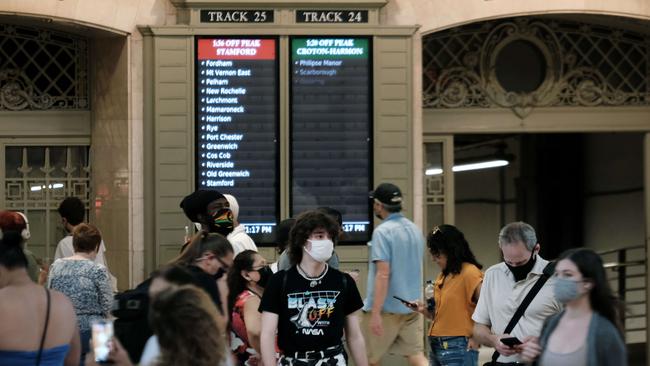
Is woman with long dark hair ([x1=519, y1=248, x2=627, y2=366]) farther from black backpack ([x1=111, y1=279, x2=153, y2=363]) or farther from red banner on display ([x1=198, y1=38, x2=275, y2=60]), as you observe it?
red banner on display ([x1=198, y1=38, x2=275, y2=60])

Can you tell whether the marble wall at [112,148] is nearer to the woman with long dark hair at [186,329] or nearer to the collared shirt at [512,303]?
the collared shirt at [512,303]

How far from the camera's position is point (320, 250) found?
840cm

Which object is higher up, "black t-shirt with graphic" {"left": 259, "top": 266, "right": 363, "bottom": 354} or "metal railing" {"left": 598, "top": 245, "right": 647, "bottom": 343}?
"black t-shirt with graphic" {"left": 259, "top": 266, "right": 363, "bottom": 354}

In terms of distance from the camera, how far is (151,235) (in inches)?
545

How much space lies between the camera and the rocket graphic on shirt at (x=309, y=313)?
326 inches

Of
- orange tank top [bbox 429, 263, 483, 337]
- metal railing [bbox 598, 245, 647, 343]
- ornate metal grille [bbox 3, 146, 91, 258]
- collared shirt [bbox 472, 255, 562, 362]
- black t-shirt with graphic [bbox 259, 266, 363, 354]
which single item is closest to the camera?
black t-shirt with graphic [bbox 259, 266, 363, 354]

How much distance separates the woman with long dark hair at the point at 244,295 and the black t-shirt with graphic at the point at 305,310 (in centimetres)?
70

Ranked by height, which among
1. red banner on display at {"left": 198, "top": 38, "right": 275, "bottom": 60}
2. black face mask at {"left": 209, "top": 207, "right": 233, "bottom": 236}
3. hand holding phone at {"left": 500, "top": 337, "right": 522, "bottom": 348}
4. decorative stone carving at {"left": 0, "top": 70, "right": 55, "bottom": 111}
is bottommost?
hand holding phone at {"left": 500, "top": 337, "right": 522, "bottom": 348}

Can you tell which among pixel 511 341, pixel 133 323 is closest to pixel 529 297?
pixel 511 341

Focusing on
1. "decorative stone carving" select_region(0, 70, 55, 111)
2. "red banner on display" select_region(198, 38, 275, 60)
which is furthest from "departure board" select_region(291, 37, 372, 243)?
"decorative stone carving" select_region(0, 70, 55, 111)

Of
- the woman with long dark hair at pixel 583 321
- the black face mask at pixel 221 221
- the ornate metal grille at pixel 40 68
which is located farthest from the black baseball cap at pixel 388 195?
the woman with long dark hair at pixel 583 321

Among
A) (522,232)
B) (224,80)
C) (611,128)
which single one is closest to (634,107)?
(611,128)

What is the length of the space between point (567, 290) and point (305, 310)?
2015mm

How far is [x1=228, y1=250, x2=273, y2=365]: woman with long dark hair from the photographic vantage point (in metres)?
9.06
